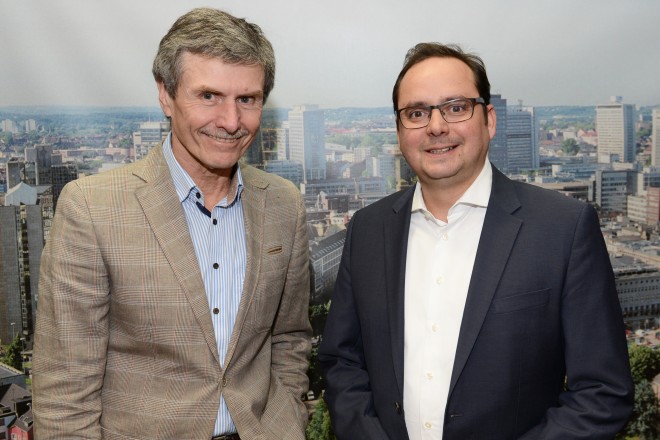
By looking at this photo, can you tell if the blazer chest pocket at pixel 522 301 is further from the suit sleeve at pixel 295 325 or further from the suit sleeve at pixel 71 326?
the suit sleeve at pixel 71 326

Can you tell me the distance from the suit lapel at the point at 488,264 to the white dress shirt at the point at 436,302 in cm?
5

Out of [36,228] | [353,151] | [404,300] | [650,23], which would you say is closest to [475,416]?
[404,300]

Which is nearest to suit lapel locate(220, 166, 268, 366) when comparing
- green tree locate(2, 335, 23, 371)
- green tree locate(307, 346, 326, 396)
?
green tree locate(307, 346, 326, 396)

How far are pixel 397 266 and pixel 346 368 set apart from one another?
1.26ft

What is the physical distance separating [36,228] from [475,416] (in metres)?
2.03

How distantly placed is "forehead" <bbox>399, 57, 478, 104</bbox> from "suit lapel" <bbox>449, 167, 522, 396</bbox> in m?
0.32

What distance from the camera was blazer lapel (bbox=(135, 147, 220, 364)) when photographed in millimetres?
1651

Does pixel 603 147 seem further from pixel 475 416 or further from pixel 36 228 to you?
pixel 36 228

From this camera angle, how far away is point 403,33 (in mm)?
2885

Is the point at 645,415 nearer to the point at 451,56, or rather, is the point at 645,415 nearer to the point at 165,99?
the point at 451,56

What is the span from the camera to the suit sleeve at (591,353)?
155 centimetres

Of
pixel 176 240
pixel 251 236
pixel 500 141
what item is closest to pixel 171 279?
pixel 176 240

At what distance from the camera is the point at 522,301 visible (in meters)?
1.59

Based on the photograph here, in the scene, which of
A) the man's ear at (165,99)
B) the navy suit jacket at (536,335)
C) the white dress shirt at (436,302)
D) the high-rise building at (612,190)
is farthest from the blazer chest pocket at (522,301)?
the high-rise building at (612,190)
